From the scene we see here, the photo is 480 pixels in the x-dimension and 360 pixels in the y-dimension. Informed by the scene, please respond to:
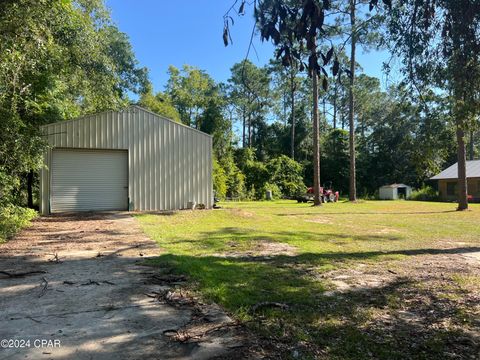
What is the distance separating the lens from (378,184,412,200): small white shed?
117ft

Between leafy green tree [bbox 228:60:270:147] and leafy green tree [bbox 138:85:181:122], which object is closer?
leafy green tree [bbox 138:85:181:122]

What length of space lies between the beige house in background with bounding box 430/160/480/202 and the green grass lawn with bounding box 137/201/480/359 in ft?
80.8

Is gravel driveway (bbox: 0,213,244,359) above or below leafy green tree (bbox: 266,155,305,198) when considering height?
below

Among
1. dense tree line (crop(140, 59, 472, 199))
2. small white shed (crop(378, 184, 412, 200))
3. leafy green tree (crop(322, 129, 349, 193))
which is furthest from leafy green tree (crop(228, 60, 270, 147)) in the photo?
small white shed (crop(378, 184, 412, 200))

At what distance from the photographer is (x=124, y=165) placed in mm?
15133

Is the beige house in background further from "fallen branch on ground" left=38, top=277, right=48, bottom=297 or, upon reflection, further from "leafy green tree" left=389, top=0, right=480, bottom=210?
"fallen branch on ground" left=38, top=277, right=48, bottom=297

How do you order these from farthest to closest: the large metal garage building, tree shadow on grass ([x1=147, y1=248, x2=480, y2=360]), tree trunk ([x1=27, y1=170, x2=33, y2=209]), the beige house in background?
the beige house in background < tree trunk ([x1=27, y1=170, x2=33, y2=209]) < the large metal garage building < tree shadow on grass ([x1=147, y1=248, x2=480, y2=360])

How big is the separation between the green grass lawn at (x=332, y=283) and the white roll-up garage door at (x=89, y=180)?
5449 millimetres

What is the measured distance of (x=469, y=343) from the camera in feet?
10.8

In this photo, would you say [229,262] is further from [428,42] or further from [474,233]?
[474,233]

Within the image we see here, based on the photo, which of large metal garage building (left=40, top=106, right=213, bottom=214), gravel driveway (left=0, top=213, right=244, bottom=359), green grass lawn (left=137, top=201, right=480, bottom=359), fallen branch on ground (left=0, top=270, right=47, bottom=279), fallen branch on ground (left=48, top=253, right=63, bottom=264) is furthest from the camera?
large metal garage building (left=40, top=106, right=213, bottom=214)

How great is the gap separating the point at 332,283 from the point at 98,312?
2.90 meters

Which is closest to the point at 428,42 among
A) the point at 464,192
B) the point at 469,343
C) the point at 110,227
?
the point at 469,343

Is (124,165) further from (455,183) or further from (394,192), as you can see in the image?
(455,183)
